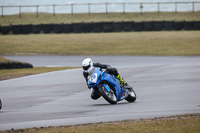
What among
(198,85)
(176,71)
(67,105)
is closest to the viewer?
(67,105)

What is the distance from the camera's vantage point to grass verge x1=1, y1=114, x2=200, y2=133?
A: 7043mm

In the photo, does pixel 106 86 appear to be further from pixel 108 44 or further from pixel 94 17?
pixel 94 17

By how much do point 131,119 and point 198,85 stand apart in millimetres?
7241

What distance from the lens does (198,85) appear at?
1512 cm

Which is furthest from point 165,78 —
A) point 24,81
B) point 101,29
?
point 101,29

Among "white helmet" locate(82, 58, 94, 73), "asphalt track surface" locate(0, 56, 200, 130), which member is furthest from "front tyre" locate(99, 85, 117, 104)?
"white helmet" locate(82, 58, 94, 73)

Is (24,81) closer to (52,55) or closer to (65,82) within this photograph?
(65,82)

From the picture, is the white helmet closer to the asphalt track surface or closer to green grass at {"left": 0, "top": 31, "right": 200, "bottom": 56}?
the asphalt track surface

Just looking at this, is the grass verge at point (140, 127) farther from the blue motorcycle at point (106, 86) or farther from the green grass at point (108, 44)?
the green grass at point (108, 44)

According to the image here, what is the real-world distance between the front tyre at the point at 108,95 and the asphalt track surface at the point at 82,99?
16 cm

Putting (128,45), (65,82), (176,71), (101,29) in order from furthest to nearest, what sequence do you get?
1. (101,29)
2. (128,45)
3. (176,71)
4. (65,82)

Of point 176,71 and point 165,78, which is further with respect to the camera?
point 176,71

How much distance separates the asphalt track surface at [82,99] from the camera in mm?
8977

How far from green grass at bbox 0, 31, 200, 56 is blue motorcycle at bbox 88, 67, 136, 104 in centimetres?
2333
